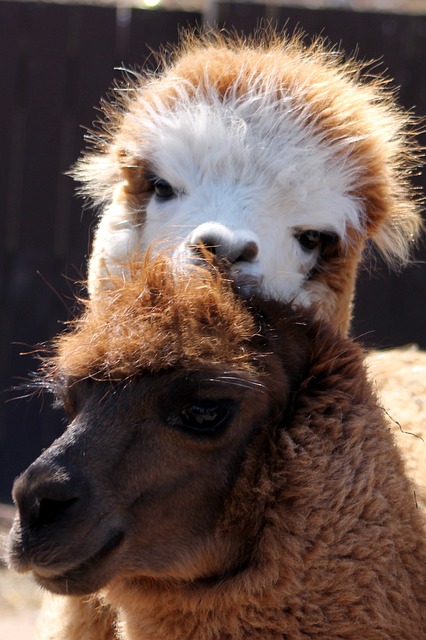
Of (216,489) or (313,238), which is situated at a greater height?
(313,238)

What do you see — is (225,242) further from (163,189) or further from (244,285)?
(163,189)

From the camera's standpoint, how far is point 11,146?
24.6 feet

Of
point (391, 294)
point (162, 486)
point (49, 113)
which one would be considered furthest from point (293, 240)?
point (49, 113)

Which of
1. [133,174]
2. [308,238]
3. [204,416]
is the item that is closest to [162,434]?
[204,416]

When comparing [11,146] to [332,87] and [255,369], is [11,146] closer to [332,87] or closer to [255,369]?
[332,87]

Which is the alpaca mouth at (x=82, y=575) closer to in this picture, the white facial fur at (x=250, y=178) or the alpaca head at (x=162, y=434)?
the alpaca head at (x=162, y=434)

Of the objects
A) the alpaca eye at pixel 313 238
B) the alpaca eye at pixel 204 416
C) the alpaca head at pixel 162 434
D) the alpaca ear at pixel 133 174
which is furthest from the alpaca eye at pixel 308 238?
the alpaca eye at pixel 204 416

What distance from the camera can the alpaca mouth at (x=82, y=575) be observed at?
2332mm

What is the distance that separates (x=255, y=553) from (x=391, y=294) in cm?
494

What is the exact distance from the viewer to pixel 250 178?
3.89 meters

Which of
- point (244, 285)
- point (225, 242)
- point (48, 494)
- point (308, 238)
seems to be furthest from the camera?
point (308, 238)

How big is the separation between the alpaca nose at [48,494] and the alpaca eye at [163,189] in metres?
1.97

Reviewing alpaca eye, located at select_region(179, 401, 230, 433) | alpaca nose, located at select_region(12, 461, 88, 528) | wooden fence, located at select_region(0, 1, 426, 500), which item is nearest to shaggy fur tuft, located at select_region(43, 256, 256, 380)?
alpaca eye, located at select_region(179, 401, 230, 433)

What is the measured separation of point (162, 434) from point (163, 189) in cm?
187
